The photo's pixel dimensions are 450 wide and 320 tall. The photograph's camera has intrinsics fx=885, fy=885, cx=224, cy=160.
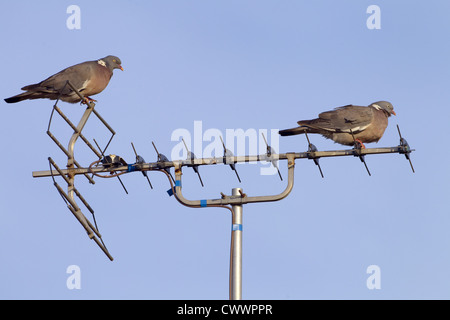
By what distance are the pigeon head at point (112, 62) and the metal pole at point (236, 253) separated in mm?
6939

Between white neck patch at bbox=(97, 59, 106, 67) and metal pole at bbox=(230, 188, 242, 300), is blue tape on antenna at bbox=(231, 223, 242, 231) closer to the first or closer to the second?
metal pole at bbox=(230, 188, 242, 300)

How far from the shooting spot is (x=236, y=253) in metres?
8.75

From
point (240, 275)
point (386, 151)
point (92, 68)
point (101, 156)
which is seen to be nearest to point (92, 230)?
point (101, 156)

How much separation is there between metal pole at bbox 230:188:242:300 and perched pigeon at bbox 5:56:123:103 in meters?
4.90

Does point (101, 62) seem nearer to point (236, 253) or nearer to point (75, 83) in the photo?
point (75, 83)

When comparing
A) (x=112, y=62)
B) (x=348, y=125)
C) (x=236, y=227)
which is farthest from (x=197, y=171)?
(x=112, y=62)

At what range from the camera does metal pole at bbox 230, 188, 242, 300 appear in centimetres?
856

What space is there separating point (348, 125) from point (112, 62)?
4516mm

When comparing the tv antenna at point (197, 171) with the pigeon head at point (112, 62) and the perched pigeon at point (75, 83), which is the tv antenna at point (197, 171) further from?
the pigeon head at point (112, 62)

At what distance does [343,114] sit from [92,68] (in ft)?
13.6

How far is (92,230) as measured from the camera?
33.4ft

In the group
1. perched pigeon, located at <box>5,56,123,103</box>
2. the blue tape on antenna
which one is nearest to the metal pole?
the blue tape on antenna

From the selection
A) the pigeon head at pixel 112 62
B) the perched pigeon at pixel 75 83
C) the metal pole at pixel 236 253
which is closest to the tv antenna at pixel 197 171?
the metal pole at pixel 236 253
